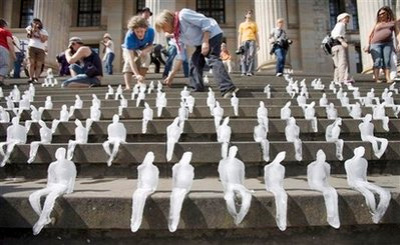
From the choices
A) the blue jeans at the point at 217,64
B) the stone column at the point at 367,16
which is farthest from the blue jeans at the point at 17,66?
the stone column at the point at 367,16

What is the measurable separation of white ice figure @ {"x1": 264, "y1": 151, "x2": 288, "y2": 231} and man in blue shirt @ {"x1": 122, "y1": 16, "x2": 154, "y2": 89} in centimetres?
532

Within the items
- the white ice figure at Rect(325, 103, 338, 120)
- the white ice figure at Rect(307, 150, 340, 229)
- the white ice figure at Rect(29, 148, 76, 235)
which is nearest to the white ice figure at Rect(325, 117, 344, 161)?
the white ice figure at Rect(325, 103, 338, 120)

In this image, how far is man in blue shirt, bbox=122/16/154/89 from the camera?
24.4ft

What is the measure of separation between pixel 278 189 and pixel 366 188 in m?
0.62

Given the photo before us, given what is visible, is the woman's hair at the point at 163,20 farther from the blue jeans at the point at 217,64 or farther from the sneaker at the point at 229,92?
the sneaker at the point at 229,92

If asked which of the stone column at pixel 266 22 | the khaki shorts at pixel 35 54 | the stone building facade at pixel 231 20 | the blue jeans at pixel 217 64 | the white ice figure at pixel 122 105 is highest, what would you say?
the stone building facade at pixel 231 20

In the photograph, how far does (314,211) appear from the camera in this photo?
99.2 inches

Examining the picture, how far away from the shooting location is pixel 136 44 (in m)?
7.72

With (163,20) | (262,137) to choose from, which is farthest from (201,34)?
(262,137)

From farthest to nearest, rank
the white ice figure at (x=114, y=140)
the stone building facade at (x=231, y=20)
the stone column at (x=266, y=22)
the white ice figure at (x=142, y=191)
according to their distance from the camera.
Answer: the stone building facade at (x=231, y=20) → the stone column at (x=266, y=22) → the white ice figure at (x=114, y=140) → the white ice figure at (x=142, y=191)

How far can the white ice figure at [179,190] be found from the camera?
8.01ft

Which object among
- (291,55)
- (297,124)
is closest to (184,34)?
(297,124)

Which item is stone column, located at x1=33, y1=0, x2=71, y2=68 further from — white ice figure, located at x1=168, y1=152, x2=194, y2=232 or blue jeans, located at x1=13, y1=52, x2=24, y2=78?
white ice figure, located at x1=168, y1=152, x2=194, y2=232

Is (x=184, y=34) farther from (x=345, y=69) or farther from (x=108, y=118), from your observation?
(x=345, y=69)
